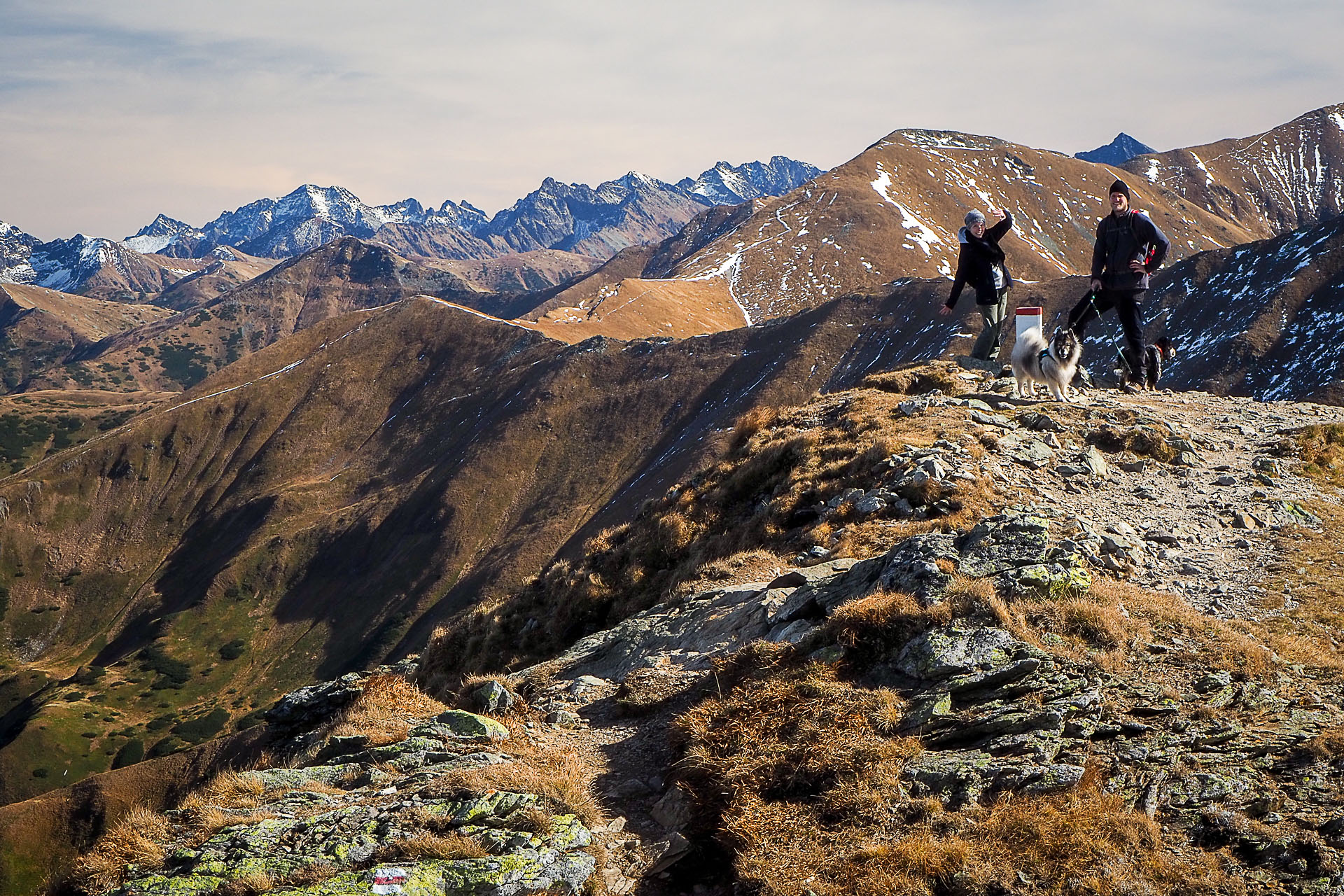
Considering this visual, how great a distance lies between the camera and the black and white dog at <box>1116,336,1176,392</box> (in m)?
18.7

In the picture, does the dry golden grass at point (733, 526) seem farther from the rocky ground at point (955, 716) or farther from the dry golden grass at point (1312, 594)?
the dry golden grass at point (1312, 594)

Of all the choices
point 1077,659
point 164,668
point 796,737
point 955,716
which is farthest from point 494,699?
point 164,668

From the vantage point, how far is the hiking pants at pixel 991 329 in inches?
683

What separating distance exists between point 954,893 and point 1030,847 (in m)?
0.60

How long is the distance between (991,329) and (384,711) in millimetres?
14621

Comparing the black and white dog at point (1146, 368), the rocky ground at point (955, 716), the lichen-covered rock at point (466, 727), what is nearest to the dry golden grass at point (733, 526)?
the rocky ground at point (955, 716)

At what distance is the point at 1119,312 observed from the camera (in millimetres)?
16875

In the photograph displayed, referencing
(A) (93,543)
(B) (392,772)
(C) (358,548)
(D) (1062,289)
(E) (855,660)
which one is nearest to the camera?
(B) (392,772)

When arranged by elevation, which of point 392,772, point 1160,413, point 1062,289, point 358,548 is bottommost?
point 358,548

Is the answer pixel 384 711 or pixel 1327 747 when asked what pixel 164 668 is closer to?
pixel 384 711

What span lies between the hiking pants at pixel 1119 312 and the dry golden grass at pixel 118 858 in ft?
53.4

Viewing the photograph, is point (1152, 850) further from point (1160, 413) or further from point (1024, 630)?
point (1160, 413)

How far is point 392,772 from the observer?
315 inches

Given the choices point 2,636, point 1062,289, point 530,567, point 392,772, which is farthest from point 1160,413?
point 2,636
